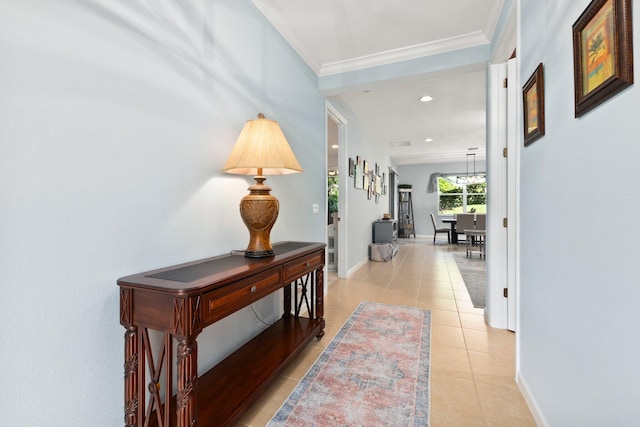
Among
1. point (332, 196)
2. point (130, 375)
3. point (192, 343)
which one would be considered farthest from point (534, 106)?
point (332, 196)

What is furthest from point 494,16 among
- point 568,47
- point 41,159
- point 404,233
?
Result: point 404,233

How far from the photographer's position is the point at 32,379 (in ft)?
3.11

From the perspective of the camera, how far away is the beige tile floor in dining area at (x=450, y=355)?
1480 mm

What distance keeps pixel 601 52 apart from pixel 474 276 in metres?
Result: 4.11

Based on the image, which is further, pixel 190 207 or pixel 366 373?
pixel 366 373

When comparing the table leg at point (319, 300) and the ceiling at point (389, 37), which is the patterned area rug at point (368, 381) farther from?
the ceiling at point (389, 37)

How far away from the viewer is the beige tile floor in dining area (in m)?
1.48

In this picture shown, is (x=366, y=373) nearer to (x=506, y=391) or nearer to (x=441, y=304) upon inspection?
(x=506, y=391)

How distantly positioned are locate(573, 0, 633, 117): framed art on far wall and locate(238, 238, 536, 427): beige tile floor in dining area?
1.48m

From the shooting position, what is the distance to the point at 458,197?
32.1 feet

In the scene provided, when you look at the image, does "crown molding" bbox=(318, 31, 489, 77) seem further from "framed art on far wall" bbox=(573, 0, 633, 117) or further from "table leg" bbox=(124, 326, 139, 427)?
"table leg" bbox=(124, 326, 139, 427)

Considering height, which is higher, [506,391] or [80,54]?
[80,54]

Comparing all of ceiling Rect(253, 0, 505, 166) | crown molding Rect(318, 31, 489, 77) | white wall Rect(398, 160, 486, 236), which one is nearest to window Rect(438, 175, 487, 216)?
white wall Rect(398, 160, 486, 236)

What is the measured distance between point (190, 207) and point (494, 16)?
2.67 metres
